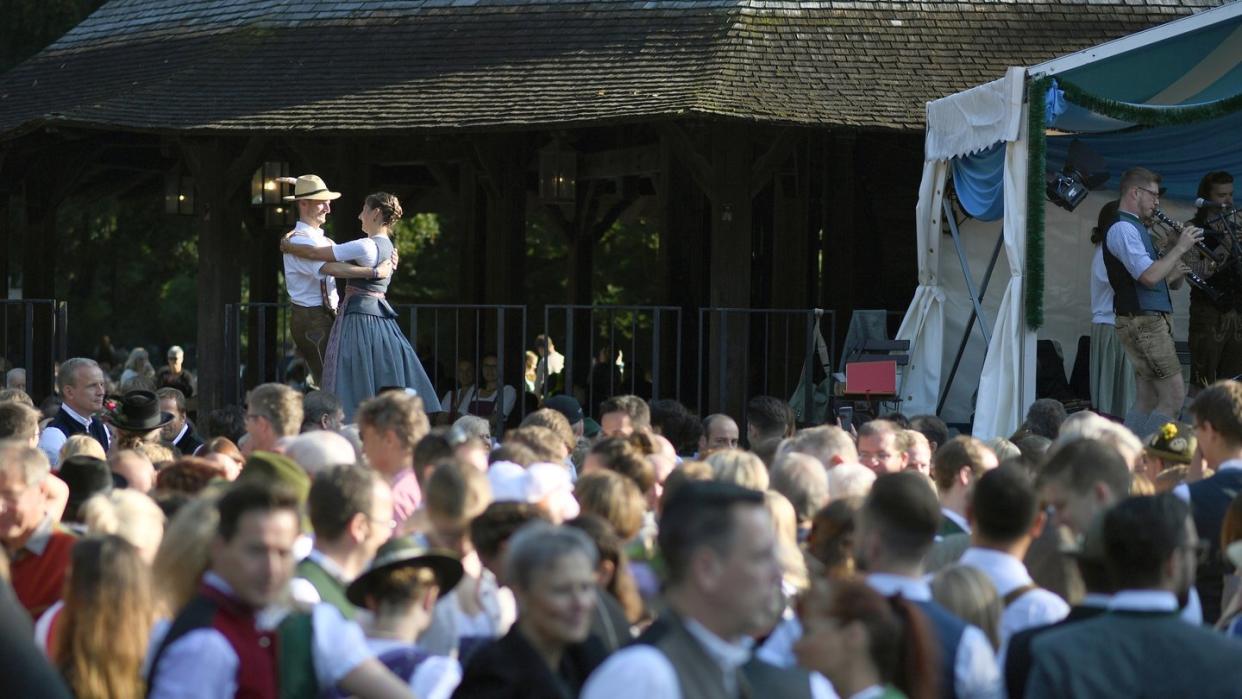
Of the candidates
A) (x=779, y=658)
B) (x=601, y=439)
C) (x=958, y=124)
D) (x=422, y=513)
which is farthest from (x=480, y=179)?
(x=779, y=658)

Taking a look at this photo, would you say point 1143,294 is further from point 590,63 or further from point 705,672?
point 705,672

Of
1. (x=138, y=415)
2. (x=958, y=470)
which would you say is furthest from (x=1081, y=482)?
(x=138, y=415)

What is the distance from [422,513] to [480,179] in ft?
45.8

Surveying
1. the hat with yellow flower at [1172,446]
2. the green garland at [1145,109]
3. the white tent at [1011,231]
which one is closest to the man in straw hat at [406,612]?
the hat with yellow flower at [1172,446]

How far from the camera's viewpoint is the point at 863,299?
17062mm

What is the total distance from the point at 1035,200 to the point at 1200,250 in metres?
1.51

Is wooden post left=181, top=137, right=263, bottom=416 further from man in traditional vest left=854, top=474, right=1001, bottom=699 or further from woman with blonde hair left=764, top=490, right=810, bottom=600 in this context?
man in traditional vest left=854, top=474, right=1001, bottom=699

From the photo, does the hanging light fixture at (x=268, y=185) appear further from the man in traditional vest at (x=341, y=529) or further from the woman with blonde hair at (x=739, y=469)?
the man in traditional vest at (x=341, y=529)

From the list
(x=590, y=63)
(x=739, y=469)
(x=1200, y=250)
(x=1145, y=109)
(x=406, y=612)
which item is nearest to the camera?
(x=406, y=612)

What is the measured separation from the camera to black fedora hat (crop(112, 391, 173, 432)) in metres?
9.58

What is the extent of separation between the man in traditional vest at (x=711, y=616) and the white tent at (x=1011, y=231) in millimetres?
8045

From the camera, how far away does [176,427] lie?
10758 millimetres

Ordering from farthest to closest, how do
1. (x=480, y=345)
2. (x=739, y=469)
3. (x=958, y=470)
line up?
1. (x=480, y=345)
2. (x=958, y=470)
3. (x=739, y=469)

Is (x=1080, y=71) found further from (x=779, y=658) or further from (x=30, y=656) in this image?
(x=30, y=656)
